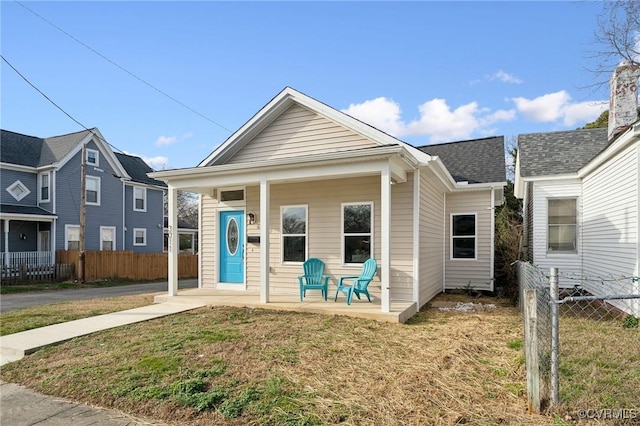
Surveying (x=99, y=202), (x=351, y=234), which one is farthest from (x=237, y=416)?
(x=99, y=202)

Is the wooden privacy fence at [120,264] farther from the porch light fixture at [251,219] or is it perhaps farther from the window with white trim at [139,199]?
the porch light fixture at [251,219]

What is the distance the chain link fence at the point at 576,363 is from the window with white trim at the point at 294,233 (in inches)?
206

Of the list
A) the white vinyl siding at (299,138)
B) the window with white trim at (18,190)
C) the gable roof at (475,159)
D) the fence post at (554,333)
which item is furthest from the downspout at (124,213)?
the fence post at (554,333)

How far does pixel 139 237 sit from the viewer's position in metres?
22.4

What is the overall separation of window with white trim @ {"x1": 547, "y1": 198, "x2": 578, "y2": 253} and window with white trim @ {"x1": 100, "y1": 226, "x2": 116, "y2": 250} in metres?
20.5

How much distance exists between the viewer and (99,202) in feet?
64.9

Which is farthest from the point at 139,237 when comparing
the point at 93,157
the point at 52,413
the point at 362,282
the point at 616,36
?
the point at 616,36

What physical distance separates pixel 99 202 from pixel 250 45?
45.8 ft

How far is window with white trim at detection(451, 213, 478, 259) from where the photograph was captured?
11016 mm

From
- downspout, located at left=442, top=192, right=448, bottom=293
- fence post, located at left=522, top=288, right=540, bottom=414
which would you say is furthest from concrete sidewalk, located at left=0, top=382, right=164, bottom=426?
downspout, located at left=442, top=192, right=448, bottom=293

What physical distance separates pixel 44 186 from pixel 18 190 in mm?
1037

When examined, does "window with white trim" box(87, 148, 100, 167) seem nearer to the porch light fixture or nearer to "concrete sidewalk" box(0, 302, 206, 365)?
the porch light fixture

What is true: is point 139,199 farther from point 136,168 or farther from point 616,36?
point 616,36
